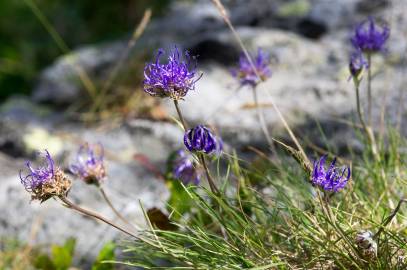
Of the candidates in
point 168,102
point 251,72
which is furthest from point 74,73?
point 251,72

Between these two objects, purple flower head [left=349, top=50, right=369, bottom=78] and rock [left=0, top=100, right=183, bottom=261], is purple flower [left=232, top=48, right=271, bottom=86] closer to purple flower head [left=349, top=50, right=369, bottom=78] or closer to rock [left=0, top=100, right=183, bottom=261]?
purple flower head [left=349, top=50, right=369, bottom=78]

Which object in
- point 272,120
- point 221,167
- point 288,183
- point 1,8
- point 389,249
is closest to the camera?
point 389,249

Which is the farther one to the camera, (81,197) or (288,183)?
(81,197)

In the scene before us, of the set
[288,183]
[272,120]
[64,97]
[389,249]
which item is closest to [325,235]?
[389,249]

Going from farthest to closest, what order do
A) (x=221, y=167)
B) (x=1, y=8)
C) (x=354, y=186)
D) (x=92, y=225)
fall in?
(x=1, y=8) → (x=221, y=167) → (x=92, y=225) → (x=354, y=186)

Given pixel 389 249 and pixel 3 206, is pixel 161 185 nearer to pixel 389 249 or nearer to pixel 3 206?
pixel 3 206

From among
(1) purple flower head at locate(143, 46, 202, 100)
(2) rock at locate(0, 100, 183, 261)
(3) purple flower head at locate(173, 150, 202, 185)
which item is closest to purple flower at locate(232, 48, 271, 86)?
(3) purple flower head at locate(173, 150, 202, 185)
